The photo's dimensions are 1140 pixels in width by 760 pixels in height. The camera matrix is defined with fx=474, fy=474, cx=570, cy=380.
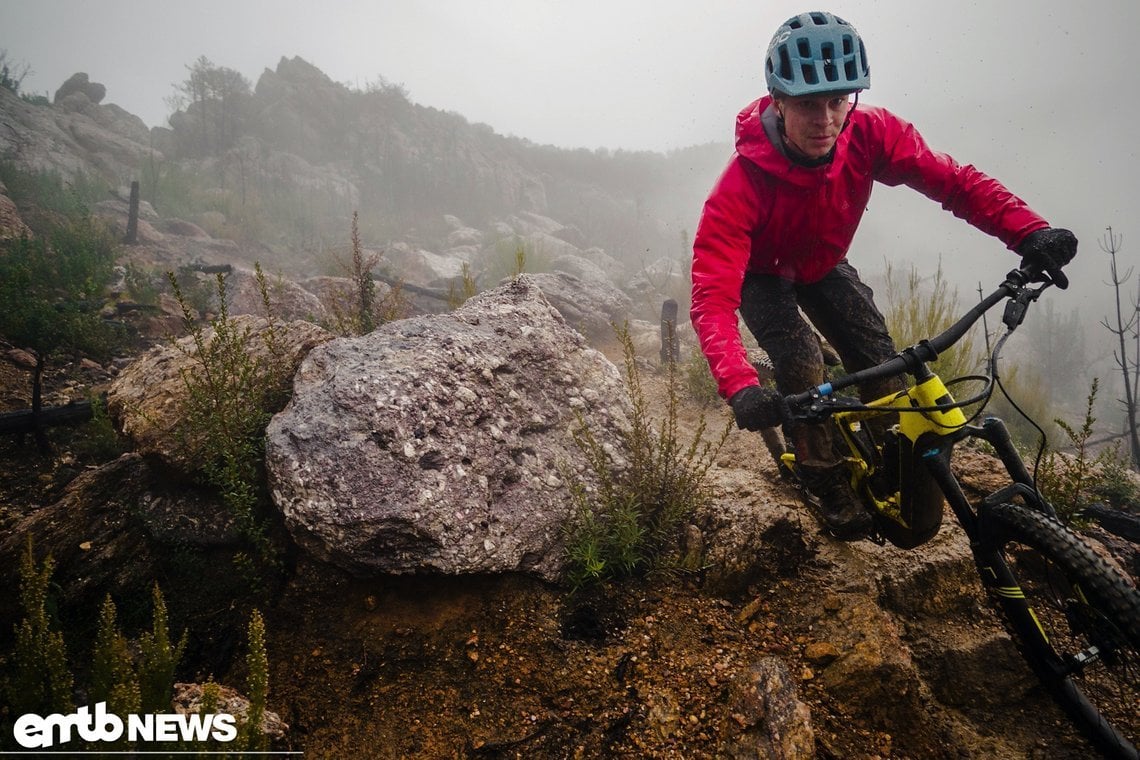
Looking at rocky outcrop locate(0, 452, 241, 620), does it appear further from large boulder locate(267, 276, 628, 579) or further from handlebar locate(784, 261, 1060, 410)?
handlebar locate(784, 261, 1060, 410)

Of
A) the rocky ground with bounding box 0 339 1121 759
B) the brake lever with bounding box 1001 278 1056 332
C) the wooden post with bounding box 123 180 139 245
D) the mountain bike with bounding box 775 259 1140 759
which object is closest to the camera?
the mountain bike with bounding box 775 259 1140 759

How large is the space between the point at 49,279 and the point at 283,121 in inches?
1192

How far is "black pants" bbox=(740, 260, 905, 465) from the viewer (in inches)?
105

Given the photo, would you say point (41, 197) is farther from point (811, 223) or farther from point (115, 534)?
point (811, 223)

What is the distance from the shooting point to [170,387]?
334 centimetres

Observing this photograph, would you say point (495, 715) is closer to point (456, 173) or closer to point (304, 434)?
point (304, 434)

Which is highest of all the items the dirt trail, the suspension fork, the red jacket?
the red jacket

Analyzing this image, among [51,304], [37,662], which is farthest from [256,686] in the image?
[51,304]

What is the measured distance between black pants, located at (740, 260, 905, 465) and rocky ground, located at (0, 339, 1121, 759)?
824 mm

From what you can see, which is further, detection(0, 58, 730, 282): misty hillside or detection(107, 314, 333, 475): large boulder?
detection(0, 58, 730, 282): misty hillside

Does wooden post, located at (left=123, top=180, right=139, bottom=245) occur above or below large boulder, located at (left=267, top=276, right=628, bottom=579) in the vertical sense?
above

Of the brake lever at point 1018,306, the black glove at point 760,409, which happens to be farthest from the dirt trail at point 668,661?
the brake lever at point 1018,306

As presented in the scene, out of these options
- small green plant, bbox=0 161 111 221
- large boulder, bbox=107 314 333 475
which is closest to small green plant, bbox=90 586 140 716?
large boulder, bbox=107 314 333 475

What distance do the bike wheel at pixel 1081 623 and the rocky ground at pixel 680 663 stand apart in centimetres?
26
